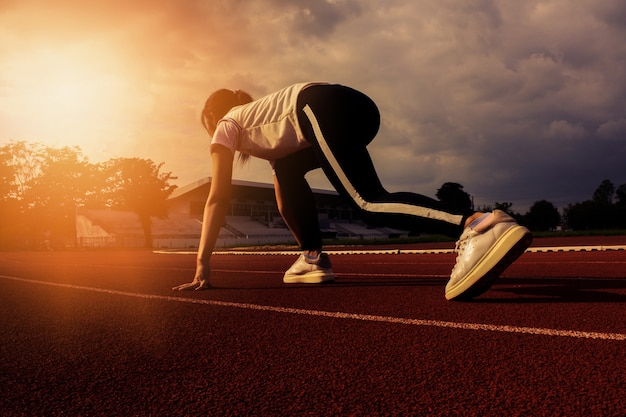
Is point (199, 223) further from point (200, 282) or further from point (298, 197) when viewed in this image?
point (200, 282)

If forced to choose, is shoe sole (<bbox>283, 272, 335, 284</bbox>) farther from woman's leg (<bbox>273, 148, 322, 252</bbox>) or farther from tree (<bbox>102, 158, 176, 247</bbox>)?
tree (<bbox>102, 158, 176, 247</bbox>)

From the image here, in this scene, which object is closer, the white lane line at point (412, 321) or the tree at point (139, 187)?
the white lane line at point (412, 321)

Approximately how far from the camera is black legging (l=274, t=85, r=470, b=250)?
279cm

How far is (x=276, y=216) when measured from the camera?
184ft

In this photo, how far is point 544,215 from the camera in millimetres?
83875

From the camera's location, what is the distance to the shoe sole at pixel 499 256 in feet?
8.08

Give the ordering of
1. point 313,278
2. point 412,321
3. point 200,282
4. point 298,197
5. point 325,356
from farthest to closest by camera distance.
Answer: point 298,197, point 313,278, point 200,282, point 412,321, point 325,356

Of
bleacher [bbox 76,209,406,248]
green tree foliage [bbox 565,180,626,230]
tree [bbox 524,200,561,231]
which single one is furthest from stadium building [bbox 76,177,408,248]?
tree [bbox 524,200,561,231]

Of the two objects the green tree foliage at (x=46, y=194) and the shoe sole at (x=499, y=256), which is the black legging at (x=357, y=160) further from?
the green tree foliage at (x=46, y=194)

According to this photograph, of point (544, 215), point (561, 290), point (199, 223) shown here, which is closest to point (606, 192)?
point (544, 215)

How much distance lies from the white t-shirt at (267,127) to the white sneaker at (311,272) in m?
1.10

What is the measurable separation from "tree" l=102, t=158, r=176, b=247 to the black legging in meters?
40.8

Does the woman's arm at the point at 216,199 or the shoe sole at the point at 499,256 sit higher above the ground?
the woman's arm at the point at 216,199

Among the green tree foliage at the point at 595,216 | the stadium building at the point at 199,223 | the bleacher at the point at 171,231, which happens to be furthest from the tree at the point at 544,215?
the bleacher at the point at 171,231
